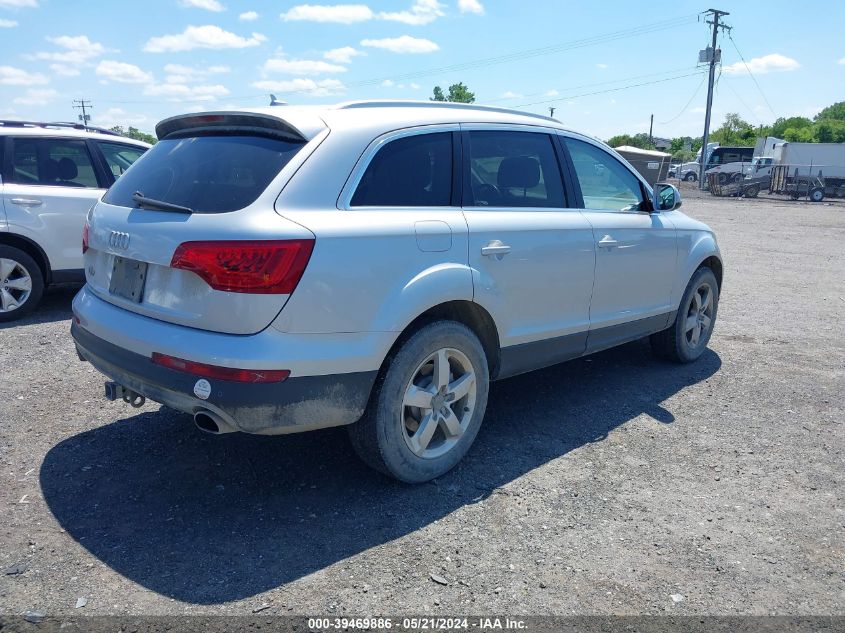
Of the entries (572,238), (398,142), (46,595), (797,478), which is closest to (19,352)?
(46,595)

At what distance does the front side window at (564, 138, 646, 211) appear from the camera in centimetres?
474

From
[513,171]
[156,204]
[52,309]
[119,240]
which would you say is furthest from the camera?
[52,309]

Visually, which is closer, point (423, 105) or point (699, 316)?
point (423, 105)

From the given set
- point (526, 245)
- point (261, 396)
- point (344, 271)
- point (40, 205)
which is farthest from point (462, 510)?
point (40, 205)

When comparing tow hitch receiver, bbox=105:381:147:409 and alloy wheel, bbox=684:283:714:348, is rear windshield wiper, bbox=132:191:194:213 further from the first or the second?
alloy wheel, bbox=684:283:714:348

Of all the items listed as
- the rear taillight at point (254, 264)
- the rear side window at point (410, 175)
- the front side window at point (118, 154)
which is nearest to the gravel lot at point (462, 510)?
the rear taillight at point (254, 264)

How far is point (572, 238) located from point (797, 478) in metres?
1.89

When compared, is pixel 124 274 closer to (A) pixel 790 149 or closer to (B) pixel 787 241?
(B) pixel 787 241

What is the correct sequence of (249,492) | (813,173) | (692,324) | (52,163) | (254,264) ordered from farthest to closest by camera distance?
1. (813,173)
2. (52,163)
3. (692,324)
4. (249,492)
5. (254,264)

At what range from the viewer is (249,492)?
361 centimetres

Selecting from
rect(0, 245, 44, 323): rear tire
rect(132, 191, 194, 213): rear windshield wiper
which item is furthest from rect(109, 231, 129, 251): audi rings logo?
rect(0, 245, 44, 323): rear tire

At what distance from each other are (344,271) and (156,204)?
100 cm

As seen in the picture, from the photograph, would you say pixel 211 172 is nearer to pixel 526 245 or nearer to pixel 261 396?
pixel 261 396

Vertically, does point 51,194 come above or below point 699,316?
above
